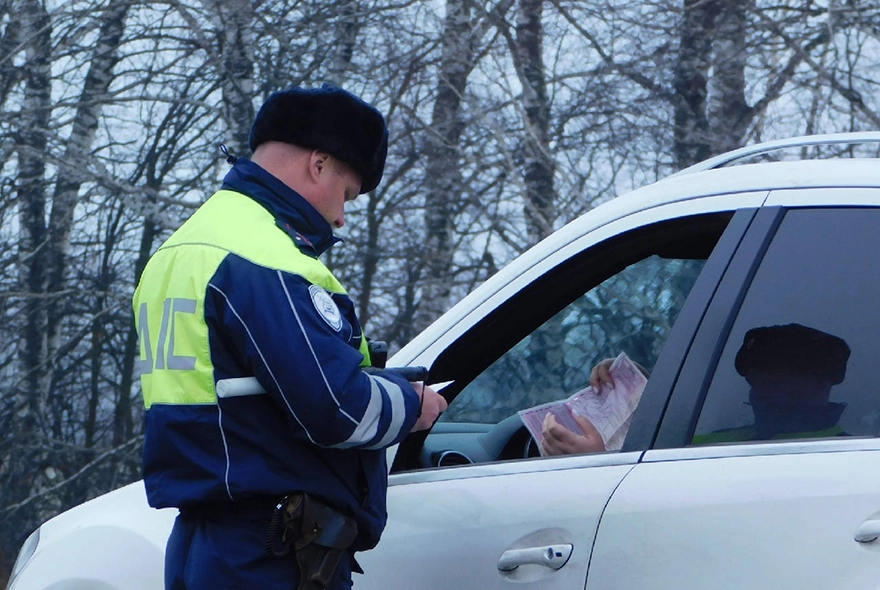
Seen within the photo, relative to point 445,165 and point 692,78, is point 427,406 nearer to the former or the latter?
point 445,165

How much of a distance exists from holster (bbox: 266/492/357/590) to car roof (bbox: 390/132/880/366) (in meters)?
0.47

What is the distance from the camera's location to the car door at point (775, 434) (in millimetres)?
1707

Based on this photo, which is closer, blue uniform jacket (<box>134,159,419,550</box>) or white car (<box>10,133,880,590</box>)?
white car (<box>10,133,880,590</box>)

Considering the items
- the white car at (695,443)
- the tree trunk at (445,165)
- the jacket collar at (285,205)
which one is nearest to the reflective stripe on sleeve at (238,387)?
the jacket collar at (285,205)

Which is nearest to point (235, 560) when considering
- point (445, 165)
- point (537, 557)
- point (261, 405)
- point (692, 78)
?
point (261, 405)

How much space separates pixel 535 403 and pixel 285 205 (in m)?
0.91

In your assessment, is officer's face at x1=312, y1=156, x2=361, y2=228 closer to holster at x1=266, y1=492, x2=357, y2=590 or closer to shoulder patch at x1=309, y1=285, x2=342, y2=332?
shoulder patch at x1=309, y1=285, x2=342, y2=332

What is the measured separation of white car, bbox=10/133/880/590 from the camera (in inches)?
69.4

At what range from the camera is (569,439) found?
92.7 inches

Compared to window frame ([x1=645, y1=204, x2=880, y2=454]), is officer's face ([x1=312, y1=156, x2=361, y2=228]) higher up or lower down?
higher up

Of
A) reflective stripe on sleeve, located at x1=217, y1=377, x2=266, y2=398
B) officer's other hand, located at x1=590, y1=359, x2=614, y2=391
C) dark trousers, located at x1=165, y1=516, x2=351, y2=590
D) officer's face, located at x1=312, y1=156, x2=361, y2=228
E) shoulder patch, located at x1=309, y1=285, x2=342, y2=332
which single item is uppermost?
officer's face, located at x1=312, y1=156, x2=361, y2=228

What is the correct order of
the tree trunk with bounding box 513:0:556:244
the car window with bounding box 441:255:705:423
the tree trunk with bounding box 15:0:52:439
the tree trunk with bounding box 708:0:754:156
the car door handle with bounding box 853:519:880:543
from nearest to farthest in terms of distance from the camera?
the car door handle with bounding box 853:519:880:543 < the car window with bounding box 441:255:705:423 < the tree trunk with bounding box 708:0:754:156 < the tree trunk with bounding box 513:0:556:244 < the tree trunk with bounding box 15:0:52:439

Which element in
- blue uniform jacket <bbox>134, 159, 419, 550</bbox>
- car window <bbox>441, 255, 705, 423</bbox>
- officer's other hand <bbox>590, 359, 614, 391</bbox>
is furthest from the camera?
car window <bbox>441, 255, 705, 423</bbox>

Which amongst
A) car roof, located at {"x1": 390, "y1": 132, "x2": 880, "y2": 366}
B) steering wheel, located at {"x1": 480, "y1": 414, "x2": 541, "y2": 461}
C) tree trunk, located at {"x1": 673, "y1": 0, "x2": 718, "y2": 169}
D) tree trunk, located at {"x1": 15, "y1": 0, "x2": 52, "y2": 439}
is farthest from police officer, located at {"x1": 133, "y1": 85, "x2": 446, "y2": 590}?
tree trunk, located at {"x1": 15, "y1": 0, "x2": 52, "y2": 439}
